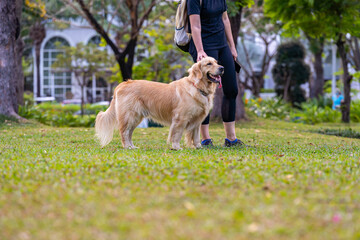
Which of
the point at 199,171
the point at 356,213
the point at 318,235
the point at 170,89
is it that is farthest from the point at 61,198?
the point at 170,89

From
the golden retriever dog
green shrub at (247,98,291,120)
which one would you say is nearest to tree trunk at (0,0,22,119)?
the golden retriever dog

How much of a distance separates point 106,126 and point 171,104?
0.98m

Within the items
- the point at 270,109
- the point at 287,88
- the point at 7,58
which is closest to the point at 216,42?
the point at 7,58

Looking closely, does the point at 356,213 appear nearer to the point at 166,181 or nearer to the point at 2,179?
the point at 166,181

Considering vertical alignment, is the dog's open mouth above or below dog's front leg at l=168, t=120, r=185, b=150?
above

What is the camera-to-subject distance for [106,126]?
18.4ft

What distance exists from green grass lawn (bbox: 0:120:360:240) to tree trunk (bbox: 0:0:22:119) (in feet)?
21.9

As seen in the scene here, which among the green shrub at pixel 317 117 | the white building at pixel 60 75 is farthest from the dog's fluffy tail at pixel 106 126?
the white building at pixel 60 75

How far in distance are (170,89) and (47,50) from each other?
39362 mm

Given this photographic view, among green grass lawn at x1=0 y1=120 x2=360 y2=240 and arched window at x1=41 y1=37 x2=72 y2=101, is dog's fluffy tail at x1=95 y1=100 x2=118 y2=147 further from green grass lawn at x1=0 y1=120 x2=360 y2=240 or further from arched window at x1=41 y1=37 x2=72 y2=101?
arched window at x1=41 y1=37 x2=72 y2=101

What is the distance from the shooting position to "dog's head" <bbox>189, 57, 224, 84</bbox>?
5027 millimetres

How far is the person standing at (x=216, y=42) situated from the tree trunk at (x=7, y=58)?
20.8 feet

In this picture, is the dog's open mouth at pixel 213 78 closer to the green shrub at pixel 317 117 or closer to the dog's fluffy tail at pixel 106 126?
the dog's fluffy tail at pixel 106 126

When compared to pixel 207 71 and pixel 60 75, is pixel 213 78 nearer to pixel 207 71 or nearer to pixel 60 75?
pixel 207 71
